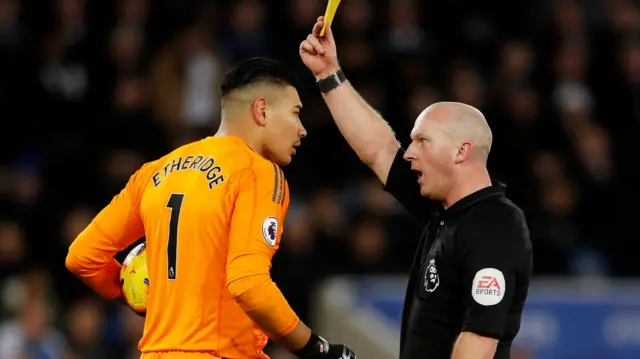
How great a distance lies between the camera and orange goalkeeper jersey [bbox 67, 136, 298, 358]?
14.0 ft

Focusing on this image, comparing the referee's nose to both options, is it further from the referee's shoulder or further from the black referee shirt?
the referee's shoulder

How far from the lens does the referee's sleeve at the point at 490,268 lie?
4355 millimetres

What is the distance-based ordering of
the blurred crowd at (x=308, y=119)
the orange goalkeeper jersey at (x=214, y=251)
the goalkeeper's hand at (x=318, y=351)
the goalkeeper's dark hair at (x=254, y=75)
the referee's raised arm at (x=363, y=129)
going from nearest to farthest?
the orange goalkeeper jersey at (x=214, y=251) < the goalkeeper's hand at (x=318, y=351) < the goalkeeper's dark hair at (x=254, y=75) < the referee's raised arm at (x=363, y=129) < the blurred crowd at (x=308, y=119)

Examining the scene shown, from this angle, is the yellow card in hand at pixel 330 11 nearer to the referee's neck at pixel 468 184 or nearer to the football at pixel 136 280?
the referee's neck at pixel 468 184

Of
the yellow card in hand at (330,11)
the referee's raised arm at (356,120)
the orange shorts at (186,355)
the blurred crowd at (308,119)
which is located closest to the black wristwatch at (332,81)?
the referee's raised arm at (356,120)

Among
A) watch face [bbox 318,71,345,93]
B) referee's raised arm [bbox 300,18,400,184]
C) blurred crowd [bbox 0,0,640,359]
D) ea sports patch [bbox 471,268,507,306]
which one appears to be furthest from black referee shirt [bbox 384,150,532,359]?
blurred crowd [bbox 0,0,640,359]

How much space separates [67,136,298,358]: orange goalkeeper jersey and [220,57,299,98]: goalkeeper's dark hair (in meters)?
0.27

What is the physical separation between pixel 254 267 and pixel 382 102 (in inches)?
270

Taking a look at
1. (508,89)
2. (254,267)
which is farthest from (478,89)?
(254,267)

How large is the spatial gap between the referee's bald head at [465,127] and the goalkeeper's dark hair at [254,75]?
2.15 feet

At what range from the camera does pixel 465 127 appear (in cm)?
474

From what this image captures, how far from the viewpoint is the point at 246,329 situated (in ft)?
14.5

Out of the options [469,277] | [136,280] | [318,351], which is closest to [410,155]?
[469,277]

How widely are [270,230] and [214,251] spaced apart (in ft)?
0.73
